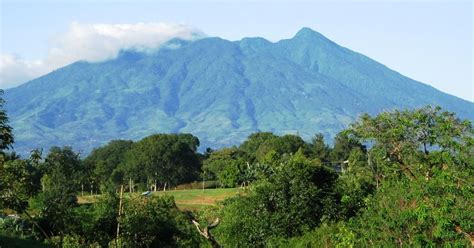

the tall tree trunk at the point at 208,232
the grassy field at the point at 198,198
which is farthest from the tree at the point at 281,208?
the grassy field at the point at 198,198

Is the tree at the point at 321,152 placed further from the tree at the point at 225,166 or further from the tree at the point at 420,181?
the tree at the point at 420,181

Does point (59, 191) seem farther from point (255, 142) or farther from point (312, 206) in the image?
point (255, 142)

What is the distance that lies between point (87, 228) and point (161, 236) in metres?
3.65

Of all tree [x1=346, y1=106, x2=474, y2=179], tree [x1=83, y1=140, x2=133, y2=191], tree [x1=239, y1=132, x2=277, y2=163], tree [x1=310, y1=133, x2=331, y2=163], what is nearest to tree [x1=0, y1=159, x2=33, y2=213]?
tree [x1=346, y1=106, x2=474, y2=179]

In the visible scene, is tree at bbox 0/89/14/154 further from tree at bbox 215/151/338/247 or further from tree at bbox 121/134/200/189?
tree at bbox 121/134/200/189

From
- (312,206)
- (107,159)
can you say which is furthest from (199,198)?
(312,206)

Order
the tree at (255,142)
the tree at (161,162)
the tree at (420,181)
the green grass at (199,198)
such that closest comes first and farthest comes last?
1. the tree at (420,181)
2. the green grass at (199,198)
3. the tree at (161,162)
4. the tree at (255,142)

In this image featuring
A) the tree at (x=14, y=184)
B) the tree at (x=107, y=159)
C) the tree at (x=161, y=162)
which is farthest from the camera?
the tree at (x=161, y=162)

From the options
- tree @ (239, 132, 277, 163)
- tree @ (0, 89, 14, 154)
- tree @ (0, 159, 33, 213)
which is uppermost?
tree @ (239, 132, 277, 163)

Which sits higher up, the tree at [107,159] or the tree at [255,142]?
the tree at [255,142]

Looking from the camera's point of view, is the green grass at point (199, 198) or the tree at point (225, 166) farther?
the tree at point (225, 166)

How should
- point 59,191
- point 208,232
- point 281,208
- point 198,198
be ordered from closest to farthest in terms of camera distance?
point 208,232 < point 281,208 < point 59,191 < point 198,198

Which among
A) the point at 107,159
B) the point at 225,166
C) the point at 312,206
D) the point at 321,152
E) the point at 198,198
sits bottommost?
the point at 198,198

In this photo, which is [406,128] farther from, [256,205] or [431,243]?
[256,205]
